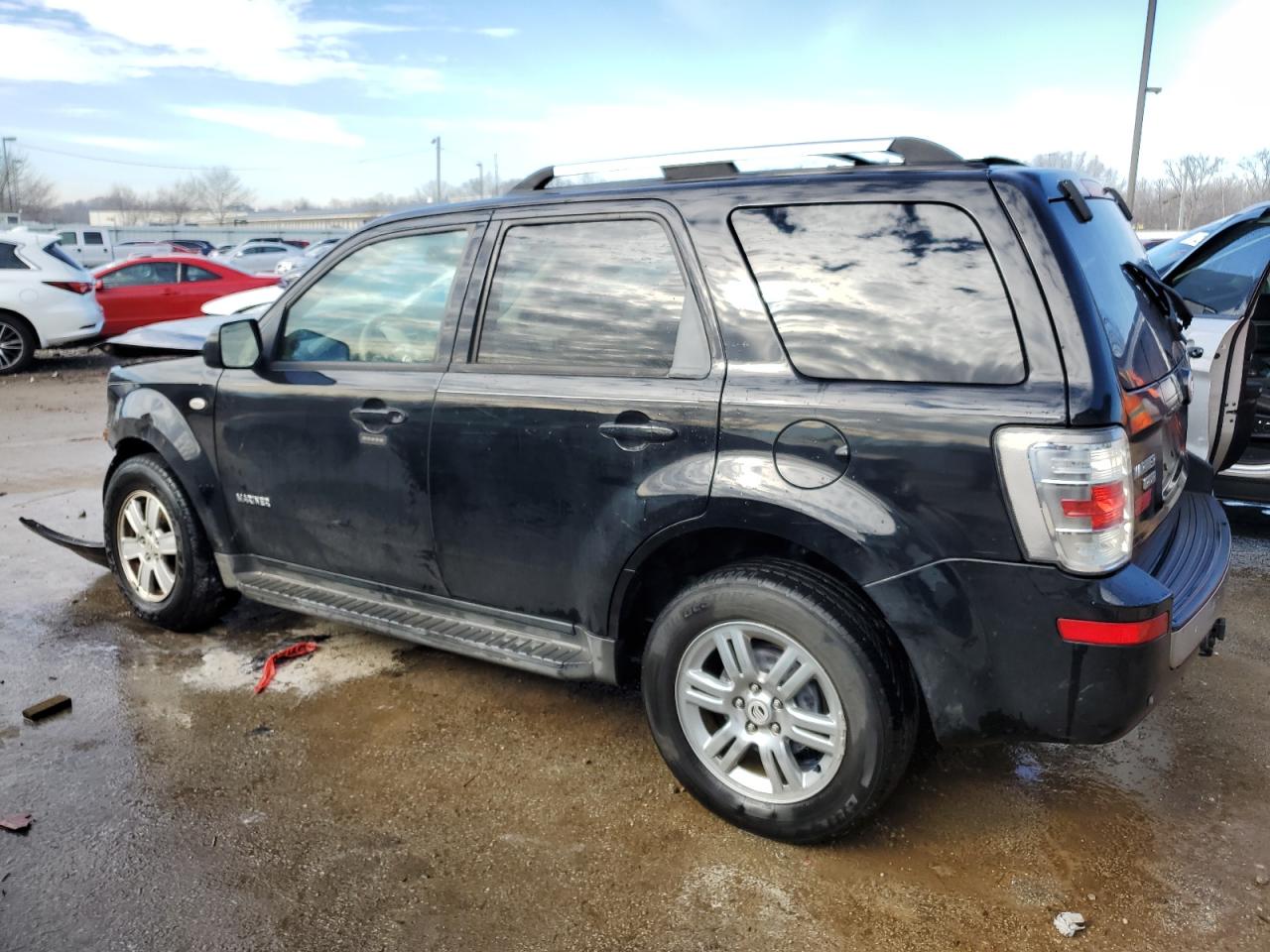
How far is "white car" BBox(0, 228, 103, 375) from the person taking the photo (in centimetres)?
1235

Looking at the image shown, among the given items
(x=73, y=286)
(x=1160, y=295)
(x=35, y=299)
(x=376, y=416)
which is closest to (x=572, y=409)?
(x=376, y=416)

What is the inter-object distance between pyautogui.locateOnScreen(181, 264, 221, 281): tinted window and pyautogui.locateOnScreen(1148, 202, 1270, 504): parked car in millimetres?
13992

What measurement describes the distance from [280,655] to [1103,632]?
126 inches

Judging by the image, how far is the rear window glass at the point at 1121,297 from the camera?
254 centimetres

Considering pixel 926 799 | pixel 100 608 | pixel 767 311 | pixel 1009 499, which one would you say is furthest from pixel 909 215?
pixel 100 608

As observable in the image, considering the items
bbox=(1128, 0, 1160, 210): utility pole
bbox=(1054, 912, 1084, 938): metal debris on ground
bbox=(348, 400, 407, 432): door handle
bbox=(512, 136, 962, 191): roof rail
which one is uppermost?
bbox=(1128, 0, 1160, 210): utility pole

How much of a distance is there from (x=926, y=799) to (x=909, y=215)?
178cm

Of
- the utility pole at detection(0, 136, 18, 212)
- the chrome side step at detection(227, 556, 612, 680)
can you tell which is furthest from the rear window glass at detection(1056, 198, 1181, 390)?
the utility pole at detection(0, 136, 18, 212)

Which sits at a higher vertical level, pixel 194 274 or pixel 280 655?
pixel 194 274

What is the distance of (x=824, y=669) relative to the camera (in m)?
2.65

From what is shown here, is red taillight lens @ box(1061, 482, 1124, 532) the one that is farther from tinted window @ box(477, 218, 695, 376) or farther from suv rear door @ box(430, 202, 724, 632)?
tinted window @ box(477, 218, 695, 376)

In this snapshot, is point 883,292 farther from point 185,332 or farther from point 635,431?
point 185,332

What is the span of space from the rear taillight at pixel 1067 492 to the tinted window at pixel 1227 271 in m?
3.50

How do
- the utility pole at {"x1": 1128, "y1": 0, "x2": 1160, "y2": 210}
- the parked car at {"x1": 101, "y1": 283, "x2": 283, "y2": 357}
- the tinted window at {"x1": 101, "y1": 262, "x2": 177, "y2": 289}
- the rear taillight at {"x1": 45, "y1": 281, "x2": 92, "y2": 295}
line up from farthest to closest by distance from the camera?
the utility pole at {"x1": 1128, "y1": 0, "x2": 1160, "y2": 210} → the tinted window at {"x1": 101, "y1": 262, "x2": 177, "y2": 289} → the rear taillight at {"x1": 45, "y1": 281, "x2": 92, "y2": 295} → the parked car at {"x1": 101, "y1": 283, "x2": 283, "y2": 357}
